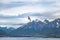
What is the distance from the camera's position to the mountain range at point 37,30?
11.9ft

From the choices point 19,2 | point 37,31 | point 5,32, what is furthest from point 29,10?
point 5,32

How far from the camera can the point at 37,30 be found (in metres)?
3.66

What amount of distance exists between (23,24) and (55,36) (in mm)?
882

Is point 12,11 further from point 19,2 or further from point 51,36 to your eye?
point 51,36

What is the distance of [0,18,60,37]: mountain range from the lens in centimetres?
362

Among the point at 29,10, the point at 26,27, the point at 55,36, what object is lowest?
the point at 55,36

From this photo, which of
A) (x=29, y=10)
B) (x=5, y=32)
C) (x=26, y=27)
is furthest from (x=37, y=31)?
(x=5, y=32)

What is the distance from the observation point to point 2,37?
369 cm

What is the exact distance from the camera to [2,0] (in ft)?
→ 12.2

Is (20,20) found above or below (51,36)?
above

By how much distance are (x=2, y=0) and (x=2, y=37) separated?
97 centimetres

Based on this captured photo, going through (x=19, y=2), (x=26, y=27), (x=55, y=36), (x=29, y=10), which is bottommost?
(x=55, y=36)

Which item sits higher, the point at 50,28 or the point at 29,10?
the point at 29,10

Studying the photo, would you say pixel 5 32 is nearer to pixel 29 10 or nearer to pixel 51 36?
pixel 29 10
